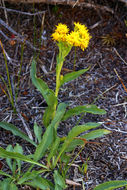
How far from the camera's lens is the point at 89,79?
2449 mm

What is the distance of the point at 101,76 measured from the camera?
2.49 meters

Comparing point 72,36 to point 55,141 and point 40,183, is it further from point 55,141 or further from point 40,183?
point 40,183

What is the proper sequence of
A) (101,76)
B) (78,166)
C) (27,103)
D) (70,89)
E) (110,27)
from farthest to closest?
1. (110,27)
2. (101,76)
3. (70,89)
4. (27,103)
5. (78,166)

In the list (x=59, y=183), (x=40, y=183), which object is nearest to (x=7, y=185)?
(x=40, y=183)

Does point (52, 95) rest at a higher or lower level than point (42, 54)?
lower

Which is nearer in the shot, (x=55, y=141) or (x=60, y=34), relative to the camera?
(x=55, y=141)

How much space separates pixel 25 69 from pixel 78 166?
3.59 feet

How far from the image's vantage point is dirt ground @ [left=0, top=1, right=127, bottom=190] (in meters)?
1.87

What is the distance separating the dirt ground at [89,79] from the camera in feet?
6.13

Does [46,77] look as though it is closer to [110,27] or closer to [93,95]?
[93,95]

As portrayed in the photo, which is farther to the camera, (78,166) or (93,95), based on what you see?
(93,95)

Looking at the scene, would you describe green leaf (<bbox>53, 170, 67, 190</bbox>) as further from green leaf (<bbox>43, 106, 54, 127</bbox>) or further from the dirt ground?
green leaf (<bbox>43, 106, 54, 127</bbox>)

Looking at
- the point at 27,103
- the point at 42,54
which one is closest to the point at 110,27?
the point at 42,54

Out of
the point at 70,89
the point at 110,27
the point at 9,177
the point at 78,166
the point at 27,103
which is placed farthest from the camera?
the point at 110,27
